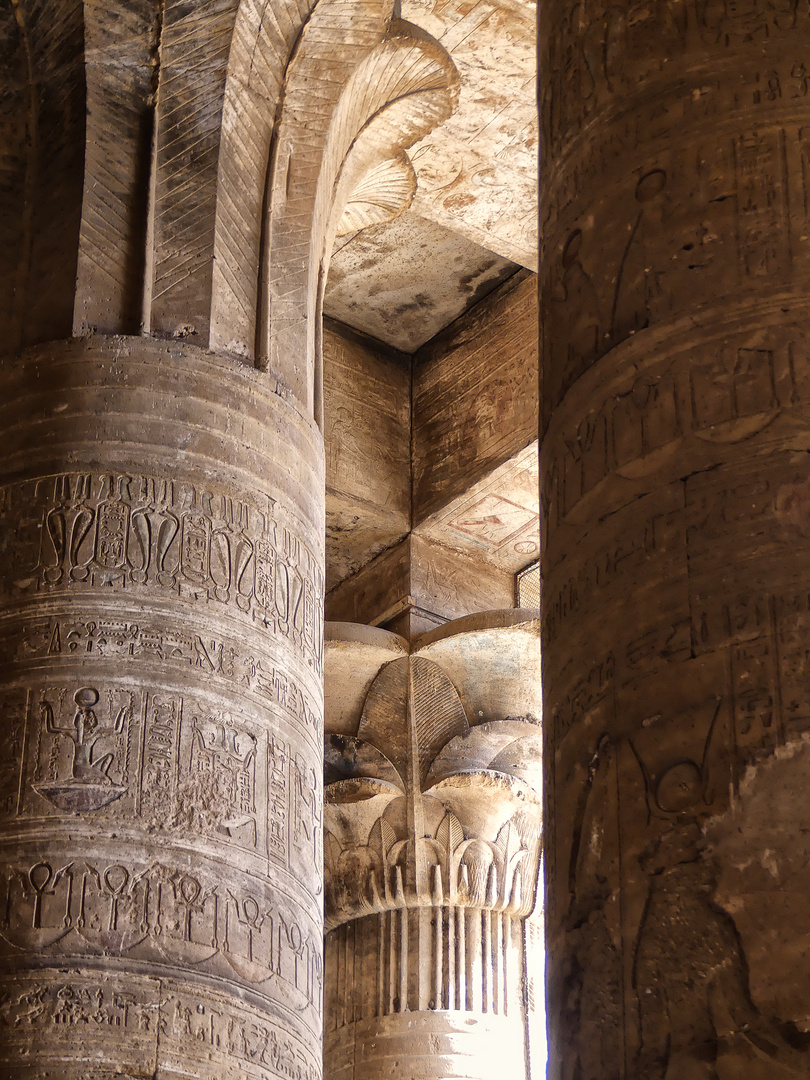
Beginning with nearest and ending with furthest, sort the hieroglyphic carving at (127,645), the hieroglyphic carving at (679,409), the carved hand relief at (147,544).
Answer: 1. the hieroglyphic carving at (679,409)
2. the hieroglyphic carving at (127,645)
3. the carved hand relief at (147,544)

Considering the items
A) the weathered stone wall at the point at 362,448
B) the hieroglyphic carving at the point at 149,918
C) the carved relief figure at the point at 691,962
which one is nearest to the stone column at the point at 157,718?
the hieroglyphic carving at the point at 149,918

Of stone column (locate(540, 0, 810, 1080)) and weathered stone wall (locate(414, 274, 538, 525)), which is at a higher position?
weathered stone wall (locate(414, 274, 538, 525))

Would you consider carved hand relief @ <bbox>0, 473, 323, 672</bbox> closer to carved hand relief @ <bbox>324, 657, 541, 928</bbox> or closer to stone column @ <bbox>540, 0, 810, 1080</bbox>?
stone column @ <bbox>540, 0, 810, 1080</bbox>

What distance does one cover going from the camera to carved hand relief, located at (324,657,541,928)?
982cm

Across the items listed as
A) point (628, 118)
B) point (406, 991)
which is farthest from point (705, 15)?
point (406, 991)

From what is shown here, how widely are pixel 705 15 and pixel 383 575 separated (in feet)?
23.1

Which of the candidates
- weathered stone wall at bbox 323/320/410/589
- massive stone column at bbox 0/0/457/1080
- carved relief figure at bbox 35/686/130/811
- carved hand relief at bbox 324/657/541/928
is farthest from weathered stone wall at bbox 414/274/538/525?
carved relief figure at bbox 35/686/130/811

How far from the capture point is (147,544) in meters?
5.70

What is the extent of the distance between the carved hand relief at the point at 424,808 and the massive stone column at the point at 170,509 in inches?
136

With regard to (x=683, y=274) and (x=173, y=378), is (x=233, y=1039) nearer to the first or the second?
(x=173, y=378)

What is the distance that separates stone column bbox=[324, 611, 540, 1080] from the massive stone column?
326cm

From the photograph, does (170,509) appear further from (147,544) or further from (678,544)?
(678,544)

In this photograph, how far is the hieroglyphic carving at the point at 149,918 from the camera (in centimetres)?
497

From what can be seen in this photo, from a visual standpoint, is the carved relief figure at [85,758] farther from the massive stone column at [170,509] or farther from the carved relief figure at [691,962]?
the carved relief figure at [691,962]
